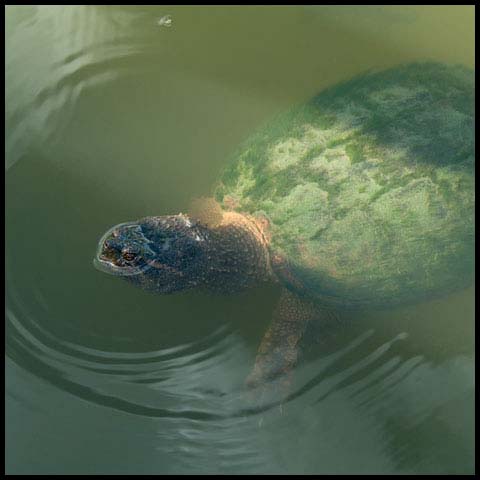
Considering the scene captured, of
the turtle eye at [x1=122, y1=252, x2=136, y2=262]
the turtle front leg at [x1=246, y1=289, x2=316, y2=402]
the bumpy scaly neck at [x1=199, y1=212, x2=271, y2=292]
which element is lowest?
the turtle front leg at [x1=246, y1=289, x2=316, y2=402]

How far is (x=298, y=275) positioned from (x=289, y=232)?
205 millimetres

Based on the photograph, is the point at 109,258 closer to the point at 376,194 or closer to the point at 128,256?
the point at 128,256

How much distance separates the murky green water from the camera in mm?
2461

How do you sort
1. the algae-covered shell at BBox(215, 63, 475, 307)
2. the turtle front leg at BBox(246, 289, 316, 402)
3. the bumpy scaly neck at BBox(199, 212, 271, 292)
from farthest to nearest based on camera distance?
the bumpy scaly neck at BBox(199, 212, 271, 292)
the turtle front leg at BBox(246, 289, 316, 402)
the algae-covered shell at BBox(215, 63, 475, 307)

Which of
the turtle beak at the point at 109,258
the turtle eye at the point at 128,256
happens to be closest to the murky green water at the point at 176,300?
the turtle beak at the point at 109,258

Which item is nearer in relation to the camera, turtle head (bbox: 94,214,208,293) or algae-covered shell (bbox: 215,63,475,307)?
algae-covered shell (bbox: 215,63,475,307)

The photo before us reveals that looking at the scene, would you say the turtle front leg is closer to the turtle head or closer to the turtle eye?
the turtle head

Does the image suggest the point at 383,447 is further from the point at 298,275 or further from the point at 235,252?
the point at 235,252

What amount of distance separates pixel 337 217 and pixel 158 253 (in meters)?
0.80

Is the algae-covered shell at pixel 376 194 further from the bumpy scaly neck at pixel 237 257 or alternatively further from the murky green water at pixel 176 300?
the murky green water at pixel 176 300

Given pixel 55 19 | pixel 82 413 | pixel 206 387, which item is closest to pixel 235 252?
pixel 206 387

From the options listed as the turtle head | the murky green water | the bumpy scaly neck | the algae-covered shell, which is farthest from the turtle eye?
the algae-covered shell

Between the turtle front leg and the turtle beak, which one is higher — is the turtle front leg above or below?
below

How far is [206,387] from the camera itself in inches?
102
